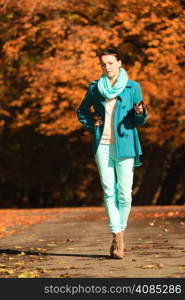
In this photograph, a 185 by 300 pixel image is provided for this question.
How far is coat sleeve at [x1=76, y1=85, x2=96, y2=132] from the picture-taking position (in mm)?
10312

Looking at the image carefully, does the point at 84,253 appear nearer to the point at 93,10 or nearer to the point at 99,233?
the point at 99,233

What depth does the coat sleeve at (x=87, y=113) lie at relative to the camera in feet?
33.8

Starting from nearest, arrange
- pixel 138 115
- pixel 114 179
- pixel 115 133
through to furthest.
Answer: pixel 138 115
pixel 115 133
pixel 114 179

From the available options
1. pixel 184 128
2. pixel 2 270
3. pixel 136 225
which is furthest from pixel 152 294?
pixel 184 128

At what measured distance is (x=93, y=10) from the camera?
2784 cm

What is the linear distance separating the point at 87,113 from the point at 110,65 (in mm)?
670

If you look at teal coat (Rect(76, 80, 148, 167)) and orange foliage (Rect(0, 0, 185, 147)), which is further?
orange foliage (Rect(0, 0, 185, 147))

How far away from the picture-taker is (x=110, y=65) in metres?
10.1

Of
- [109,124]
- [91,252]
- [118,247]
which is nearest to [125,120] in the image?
[109,124]

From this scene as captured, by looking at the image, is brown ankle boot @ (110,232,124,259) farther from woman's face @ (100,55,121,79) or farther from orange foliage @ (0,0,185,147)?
orange foliage @ (0,0,185,147)

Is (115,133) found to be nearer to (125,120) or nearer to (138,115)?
(125,120)

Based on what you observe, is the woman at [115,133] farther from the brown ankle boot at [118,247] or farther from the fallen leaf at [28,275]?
the fallen leaf at [28,275]

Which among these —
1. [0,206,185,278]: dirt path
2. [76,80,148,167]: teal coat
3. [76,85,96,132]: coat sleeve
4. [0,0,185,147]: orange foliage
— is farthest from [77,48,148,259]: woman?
[0,0,185,147]: orange foliage

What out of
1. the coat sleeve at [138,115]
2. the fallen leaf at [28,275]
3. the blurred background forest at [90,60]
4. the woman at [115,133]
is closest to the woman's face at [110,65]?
the woman at [115,133]
